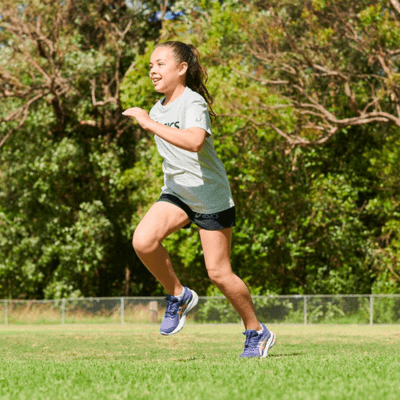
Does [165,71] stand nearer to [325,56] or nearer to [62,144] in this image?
[325,56]

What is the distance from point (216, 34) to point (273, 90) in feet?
8.76

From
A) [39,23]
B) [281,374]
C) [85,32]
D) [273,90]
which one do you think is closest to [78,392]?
[281,374]

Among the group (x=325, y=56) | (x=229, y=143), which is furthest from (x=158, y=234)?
(x=325, y=56)

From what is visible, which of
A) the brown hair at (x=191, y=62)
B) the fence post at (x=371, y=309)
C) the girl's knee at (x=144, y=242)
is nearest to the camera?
the girl's knee at (x=144, y=242)

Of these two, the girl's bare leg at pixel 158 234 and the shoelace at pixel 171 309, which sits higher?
the girl's bare leg at pixel 158 234

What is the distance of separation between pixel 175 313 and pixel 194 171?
1122 mm

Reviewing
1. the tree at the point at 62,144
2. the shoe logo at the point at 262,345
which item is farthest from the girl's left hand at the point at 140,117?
the tree at the point at 62,144

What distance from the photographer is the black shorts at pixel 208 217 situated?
5358mm

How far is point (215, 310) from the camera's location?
2034 cm

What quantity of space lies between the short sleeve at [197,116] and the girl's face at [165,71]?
375 mm

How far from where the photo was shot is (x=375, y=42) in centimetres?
1838

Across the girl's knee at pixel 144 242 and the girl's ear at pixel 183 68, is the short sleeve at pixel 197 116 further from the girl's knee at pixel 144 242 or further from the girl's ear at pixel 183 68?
the girl's knee at pixel 144 242

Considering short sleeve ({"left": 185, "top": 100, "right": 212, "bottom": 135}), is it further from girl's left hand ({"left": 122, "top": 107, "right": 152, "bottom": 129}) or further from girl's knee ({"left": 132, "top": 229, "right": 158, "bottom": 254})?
girl's knee ({"left": 132, "top": 229, "right": 158, "bottom": 254})

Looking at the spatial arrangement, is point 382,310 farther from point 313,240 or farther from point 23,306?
point 23,306
